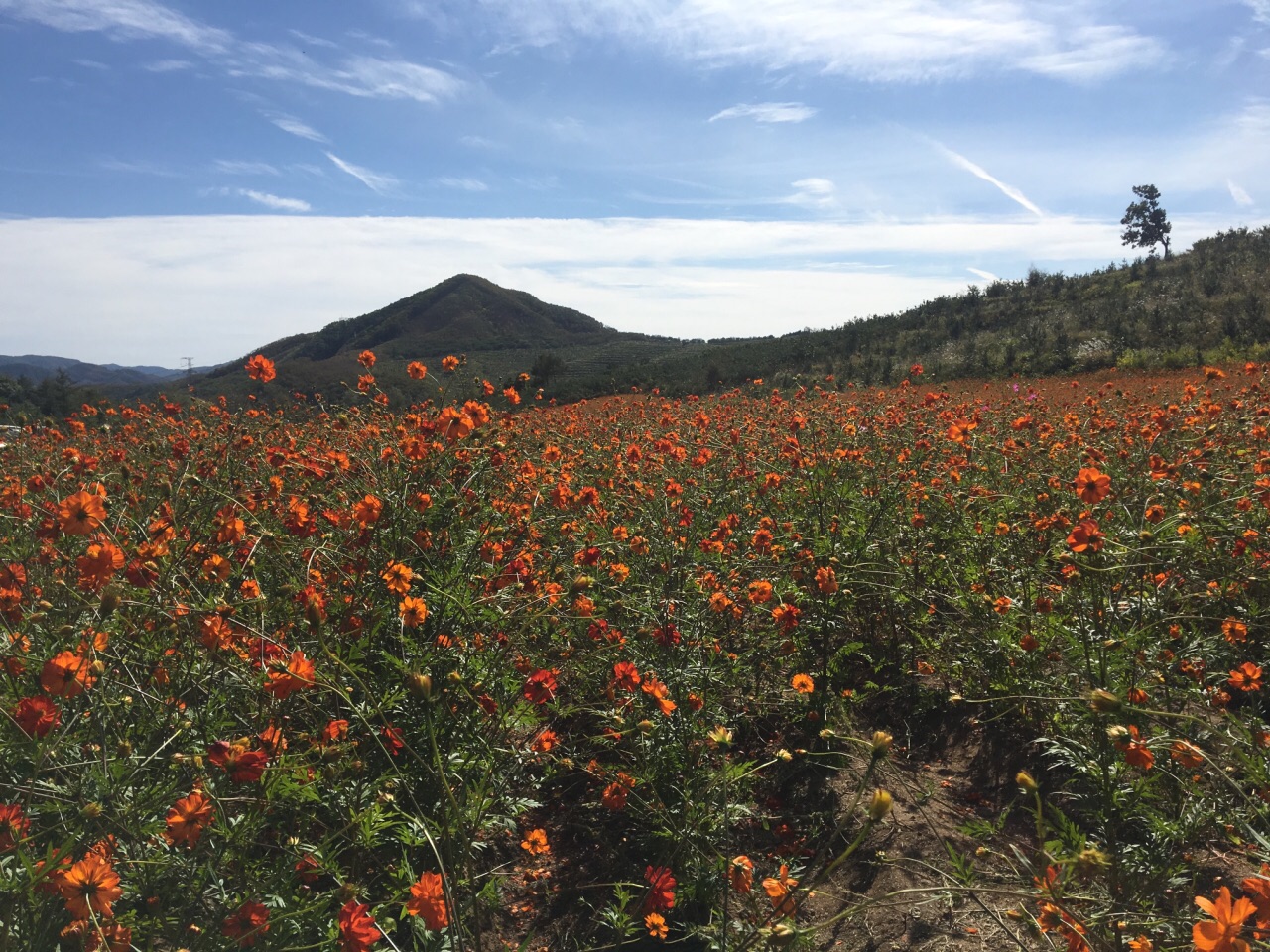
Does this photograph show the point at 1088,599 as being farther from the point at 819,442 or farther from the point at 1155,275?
the point at 1155,275

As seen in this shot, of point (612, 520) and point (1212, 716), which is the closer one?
point (1212, 716)

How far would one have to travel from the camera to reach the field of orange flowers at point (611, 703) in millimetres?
1460

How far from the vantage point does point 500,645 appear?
7.34 feet

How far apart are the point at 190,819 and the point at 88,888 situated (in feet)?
0.65

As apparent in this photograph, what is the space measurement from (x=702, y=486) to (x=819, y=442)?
748 mm

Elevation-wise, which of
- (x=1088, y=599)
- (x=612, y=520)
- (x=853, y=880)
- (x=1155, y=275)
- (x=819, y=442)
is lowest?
(x=853, y=880)

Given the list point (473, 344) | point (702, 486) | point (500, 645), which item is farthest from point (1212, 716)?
point (473, 344)

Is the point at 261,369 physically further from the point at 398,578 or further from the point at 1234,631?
the point at 1234,631

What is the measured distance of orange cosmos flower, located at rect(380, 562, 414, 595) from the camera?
1.99 meters

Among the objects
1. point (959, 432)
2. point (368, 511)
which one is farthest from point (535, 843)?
point (959, 432)

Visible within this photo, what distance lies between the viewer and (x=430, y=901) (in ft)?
4.53

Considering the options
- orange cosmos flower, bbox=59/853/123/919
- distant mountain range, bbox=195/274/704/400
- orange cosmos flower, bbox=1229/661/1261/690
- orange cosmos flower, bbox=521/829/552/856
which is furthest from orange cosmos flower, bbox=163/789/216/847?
distant mountain range, bbox=195/274/704/400

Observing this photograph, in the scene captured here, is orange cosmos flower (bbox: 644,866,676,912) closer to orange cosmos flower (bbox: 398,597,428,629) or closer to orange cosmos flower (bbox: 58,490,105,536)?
orange cosmos flower (bbox: 398,597,428,629)

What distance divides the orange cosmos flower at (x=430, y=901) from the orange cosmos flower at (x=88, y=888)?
506mm
